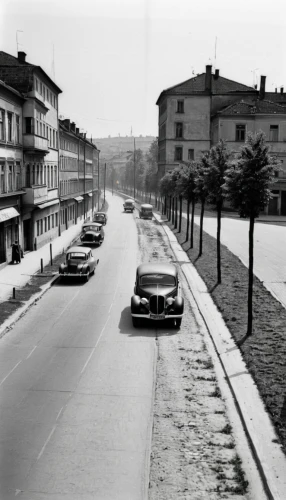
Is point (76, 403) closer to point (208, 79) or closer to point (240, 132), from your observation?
→ point (240, 132)

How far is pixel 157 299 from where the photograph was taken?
19.7m

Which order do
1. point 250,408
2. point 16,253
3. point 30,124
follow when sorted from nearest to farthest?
point 250,408
point 16,253
point 30,124

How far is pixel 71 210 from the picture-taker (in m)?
63.3

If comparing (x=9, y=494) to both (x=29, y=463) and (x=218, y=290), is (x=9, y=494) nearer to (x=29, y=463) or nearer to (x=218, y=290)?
(x=29, y=463)

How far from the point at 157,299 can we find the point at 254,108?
62.2 meters

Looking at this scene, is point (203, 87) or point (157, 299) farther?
point (203, 87)

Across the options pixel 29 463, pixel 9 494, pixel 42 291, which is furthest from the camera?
pixel 42 291

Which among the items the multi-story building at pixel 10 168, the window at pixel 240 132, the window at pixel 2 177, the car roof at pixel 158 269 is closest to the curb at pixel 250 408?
the car roof at pixel 158 269

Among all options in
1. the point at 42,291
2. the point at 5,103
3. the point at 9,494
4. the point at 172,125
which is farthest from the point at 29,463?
the point at 172,125

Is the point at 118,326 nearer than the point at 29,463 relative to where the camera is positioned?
No

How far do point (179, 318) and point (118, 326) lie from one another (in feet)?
7.35

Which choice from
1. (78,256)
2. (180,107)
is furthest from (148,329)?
(180,107)

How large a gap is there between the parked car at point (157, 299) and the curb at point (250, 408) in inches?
57.0

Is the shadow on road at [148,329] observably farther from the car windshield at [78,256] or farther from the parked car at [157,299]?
the car windshield at [78,256]
